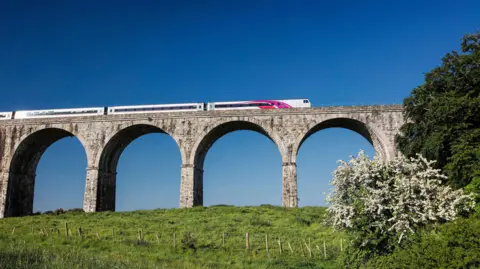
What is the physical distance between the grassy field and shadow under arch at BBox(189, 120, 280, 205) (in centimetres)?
277

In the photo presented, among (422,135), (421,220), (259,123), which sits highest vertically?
(259,123)

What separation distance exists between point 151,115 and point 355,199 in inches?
928

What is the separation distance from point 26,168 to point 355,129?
29898 millimetres

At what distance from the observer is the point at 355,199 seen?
48.9ft

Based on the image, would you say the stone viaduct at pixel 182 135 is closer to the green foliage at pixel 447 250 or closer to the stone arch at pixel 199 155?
the stone arch at pixel 199 155

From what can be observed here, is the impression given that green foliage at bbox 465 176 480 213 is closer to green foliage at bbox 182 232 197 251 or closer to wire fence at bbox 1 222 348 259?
wire fence at bbox 1 222 348 259

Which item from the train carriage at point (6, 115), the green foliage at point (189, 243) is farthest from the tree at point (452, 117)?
the train carriage at point (6, 115)

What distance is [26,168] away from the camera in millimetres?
38625

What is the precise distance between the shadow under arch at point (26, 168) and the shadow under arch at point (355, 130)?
761 inches

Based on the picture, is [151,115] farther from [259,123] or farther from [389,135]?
[389,135]

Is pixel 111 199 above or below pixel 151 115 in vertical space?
below

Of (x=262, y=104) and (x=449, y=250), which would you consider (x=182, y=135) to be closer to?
(x=262, y=104)

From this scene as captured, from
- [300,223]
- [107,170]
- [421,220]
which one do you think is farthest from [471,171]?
[107,170]

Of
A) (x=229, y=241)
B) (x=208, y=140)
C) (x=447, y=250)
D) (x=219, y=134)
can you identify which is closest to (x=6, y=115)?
(x=208, y=140)
